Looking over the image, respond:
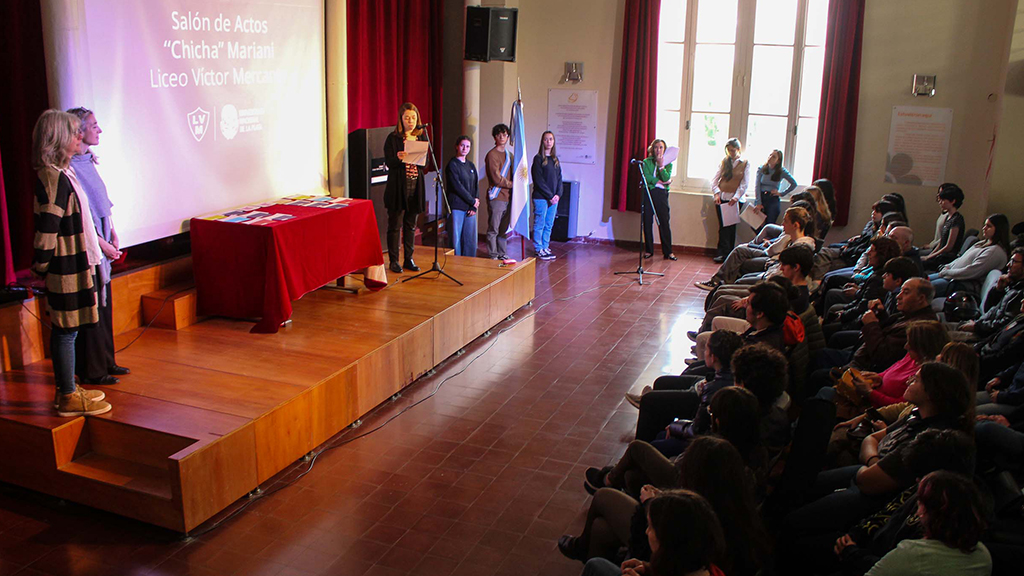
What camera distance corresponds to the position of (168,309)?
5.30 meters

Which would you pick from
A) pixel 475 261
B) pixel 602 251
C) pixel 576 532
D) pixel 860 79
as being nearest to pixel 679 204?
pixel 602 251

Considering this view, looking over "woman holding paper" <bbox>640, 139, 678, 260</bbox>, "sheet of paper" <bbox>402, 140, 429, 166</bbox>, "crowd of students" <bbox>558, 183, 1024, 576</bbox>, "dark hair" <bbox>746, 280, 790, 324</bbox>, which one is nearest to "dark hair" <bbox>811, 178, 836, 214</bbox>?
"woman holding paper" <bbox>640, 139, 678, 260</bbox>

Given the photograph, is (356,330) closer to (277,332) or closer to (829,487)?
(277,332)

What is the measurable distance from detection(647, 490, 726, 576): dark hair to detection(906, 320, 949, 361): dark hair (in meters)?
1.90

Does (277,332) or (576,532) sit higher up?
(277,332)

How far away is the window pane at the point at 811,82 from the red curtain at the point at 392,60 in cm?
410

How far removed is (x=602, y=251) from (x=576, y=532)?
20.7 feet

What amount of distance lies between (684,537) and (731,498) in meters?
0.41

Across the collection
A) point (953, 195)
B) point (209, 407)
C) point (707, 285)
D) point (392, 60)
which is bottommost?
point (707, 285)

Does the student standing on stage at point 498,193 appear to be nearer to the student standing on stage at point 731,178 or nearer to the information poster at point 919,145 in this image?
the student standing on stage at point 731,178

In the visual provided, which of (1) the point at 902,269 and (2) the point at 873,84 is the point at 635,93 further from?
(1) the point at 902,269

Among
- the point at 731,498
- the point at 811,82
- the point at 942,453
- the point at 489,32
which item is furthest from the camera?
the point at 811,82

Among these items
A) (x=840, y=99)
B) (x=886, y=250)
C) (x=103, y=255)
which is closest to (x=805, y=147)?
(x=840, y=99)

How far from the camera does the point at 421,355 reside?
566 centimetres
